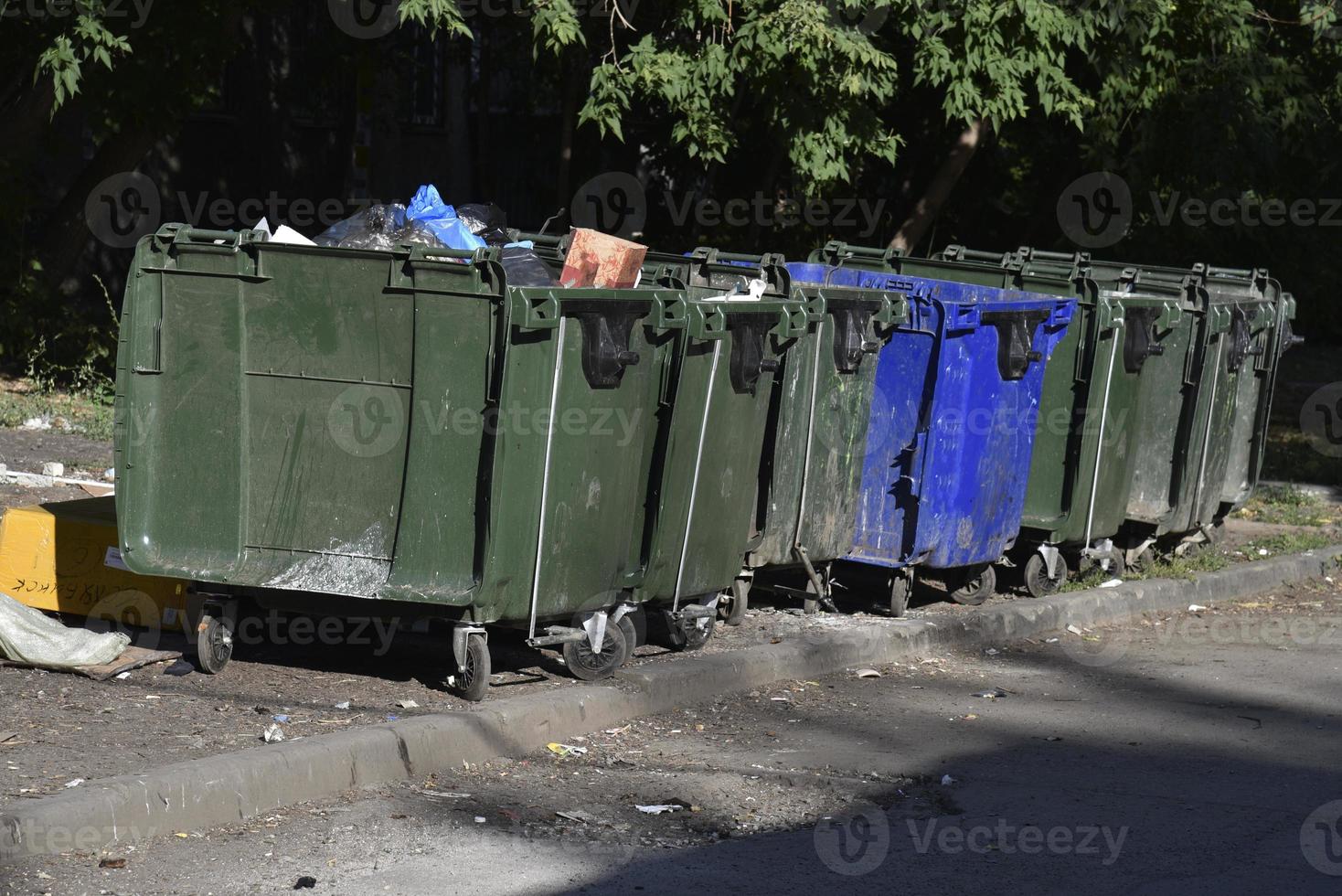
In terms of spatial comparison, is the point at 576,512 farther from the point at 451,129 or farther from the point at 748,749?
the point at 451,129

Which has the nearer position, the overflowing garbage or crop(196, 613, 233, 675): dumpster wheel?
crop(196, 613, 233, 675): dumpster wheel

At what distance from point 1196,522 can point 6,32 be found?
918 cm

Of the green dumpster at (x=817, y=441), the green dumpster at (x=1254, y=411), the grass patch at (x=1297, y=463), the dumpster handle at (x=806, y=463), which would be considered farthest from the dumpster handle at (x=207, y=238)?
the grass patch at (x=1297, y=463)

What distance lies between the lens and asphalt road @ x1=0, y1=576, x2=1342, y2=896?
4324mm

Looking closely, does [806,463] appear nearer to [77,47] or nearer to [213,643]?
[213,643]

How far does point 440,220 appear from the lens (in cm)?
695

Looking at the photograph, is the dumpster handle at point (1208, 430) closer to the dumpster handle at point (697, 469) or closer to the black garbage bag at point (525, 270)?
the dumpster handle at point (697, 469)

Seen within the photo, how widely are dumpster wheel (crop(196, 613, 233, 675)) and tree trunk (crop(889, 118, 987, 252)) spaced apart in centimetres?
958

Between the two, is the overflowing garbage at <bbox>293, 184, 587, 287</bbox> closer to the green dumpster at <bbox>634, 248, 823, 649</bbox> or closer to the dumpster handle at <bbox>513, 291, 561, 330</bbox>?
the green dumpster at <bbox>634, 248, 823, 649</bbox>

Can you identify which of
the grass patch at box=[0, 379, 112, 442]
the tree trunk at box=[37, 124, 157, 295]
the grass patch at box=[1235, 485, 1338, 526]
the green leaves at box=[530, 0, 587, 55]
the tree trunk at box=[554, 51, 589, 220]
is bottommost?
the grass patch at box=[1235, 485, 1338, 526]

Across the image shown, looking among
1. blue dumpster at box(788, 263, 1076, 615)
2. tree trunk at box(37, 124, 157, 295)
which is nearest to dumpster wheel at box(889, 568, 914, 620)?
blue dumpster at box(788, 263, 1076, 615)

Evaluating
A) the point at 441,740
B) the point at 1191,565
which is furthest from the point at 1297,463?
the point at 441,740

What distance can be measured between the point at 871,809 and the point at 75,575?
306 cm

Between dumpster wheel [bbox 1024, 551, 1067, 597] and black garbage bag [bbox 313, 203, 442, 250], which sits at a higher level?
black garbage bag [bbox 313, 203, 442, 250]
